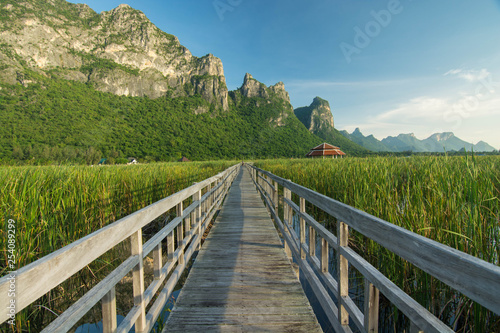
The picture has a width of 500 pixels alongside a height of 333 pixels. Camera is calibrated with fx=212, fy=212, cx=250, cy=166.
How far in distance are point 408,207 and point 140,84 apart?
100904 mm

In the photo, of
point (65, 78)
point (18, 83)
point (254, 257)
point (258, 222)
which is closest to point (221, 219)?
point (258, 222)

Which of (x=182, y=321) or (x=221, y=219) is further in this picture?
(x=221, y=219)

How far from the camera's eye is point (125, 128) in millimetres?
58938

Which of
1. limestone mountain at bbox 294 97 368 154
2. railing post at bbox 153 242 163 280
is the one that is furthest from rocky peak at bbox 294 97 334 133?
railing post at bbox 153 242 163 280

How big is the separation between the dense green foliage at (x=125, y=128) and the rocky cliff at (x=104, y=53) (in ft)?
22.8

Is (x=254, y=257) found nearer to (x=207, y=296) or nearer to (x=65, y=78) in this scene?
(x=207, y=296)

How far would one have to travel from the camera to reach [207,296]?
2.33 metres

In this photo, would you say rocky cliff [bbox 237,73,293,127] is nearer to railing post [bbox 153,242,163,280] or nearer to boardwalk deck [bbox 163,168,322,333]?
boardwalk deck [bbox 163,168,322,333]

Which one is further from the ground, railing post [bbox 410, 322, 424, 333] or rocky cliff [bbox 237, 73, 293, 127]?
rocky cliff [bbox 237, 73, 293, 127]

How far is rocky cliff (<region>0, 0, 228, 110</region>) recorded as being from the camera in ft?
229

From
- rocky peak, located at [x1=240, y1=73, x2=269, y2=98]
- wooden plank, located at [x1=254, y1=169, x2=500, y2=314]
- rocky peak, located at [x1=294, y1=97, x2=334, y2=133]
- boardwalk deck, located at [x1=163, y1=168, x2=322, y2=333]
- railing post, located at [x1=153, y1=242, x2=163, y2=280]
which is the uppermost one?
rocky peak, located at [x1=240, y1=73, x2=269, y2=98]

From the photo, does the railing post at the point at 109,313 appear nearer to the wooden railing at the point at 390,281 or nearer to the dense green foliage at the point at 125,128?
the wooden railing at the point at 390,281

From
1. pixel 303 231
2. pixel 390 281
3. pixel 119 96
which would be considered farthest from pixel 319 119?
pixel 390 281

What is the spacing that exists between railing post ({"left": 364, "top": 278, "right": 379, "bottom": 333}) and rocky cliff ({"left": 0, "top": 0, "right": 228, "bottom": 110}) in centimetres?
8567
